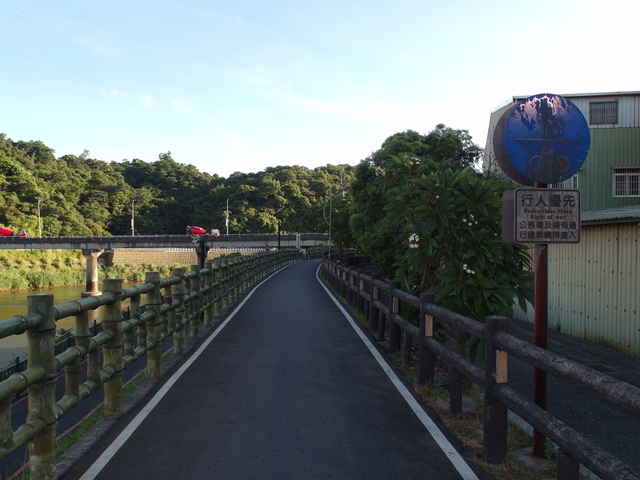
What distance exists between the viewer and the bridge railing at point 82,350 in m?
3.96

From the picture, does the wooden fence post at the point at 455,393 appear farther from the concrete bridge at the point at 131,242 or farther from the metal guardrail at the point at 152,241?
the metal guardrail at the point at 152,241

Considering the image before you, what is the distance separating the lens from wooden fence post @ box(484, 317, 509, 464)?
4664mm

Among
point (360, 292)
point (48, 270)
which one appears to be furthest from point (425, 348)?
point (48, 270)

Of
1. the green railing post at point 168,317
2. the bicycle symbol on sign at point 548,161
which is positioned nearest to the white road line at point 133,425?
the green railing post at point 168,317

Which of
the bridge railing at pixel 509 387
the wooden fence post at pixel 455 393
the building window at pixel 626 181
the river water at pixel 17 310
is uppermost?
the building window at pixel 626 181

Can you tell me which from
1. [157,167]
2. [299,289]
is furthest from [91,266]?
[157,167]

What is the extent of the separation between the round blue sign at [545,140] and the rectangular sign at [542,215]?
0.23 meters

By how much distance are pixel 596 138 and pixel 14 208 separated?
90531 mm

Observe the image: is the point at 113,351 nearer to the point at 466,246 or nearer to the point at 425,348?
the point at 425,348

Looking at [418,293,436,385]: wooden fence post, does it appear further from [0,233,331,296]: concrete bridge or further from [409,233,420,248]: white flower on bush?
[0,233,331,296]: concrete bridge

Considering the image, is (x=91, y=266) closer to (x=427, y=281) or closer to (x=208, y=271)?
(x=208, y=271)

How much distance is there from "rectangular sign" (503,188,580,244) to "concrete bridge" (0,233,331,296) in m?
58.8

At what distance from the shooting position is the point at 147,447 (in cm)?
507

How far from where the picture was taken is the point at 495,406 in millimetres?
4707
